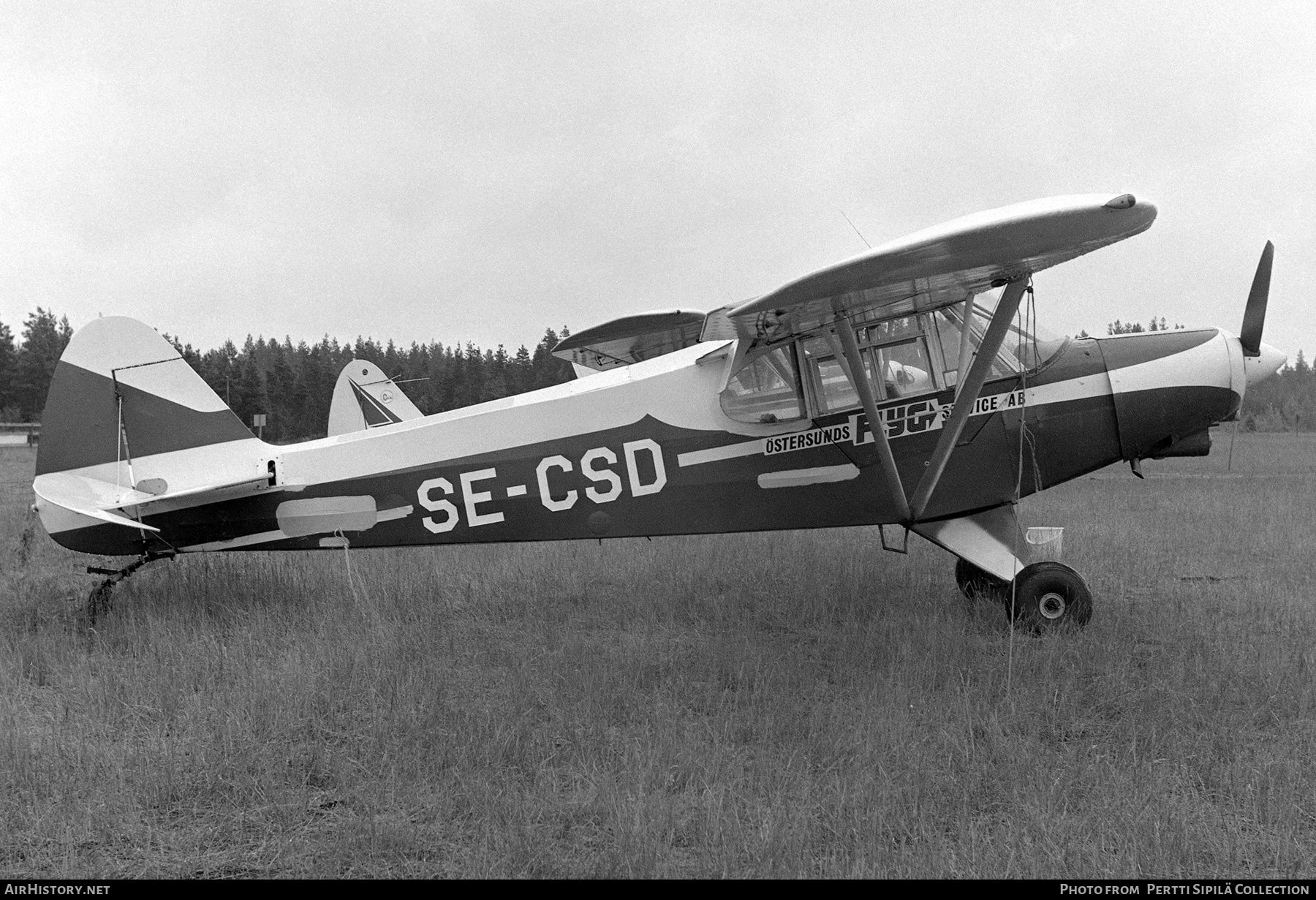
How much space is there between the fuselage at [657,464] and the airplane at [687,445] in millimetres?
13

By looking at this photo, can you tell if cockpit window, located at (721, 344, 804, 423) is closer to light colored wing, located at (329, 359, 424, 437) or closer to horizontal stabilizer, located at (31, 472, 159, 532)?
horizontal stabilizer, located at (31, 472, 159, 532)

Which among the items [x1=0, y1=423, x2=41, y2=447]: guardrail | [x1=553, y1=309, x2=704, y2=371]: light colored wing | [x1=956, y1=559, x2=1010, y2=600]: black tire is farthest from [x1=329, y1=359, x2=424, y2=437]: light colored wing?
[x1=0, y1=423, x2=41, y2=447]: guardrail

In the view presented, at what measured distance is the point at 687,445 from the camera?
5914mm

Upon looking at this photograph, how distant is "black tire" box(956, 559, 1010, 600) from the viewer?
6.27 m

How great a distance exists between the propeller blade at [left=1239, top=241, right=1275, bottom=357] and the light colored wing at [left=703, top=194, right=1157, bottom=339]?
2.22 meters

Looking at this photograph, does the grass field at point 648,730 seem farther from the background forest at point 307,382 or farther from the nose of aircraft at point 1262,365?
the background forest at point 307,382

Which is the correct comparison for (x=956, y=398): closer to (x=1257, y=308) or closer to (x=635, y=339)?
(x=1257, y=308)

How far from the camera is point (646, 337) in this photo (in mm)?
7824

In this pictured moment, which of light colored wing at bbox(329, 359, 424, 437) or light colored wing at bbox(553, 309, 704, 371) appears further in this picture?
light colored wing at bbox(329, 359, 424, 437)

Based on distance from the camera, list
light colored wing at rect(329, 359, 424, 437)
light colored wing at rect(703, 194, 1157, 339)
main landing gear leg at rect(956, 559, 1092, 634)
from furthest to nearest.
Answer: light colored wing at rect(329, 359, 424, 437)
main landing gear leg at rect(956, 559, 1092, 634)
light colored wing at rect(703, 194, 1157, 339)

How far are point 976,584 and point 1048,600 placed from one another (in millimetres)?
1018

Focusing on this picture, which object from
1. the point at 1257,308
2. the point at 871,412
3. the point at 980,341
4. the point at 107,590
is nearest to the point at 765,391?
the point at 871,412

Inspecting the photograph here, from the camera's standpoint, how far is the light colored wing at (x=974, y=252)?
394 centimetres

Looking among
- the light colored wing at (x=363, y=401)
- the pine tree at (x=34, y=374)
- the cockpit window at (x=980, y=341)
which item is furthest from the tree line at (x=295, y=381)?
the cockpit window at (x=980, y=341)
